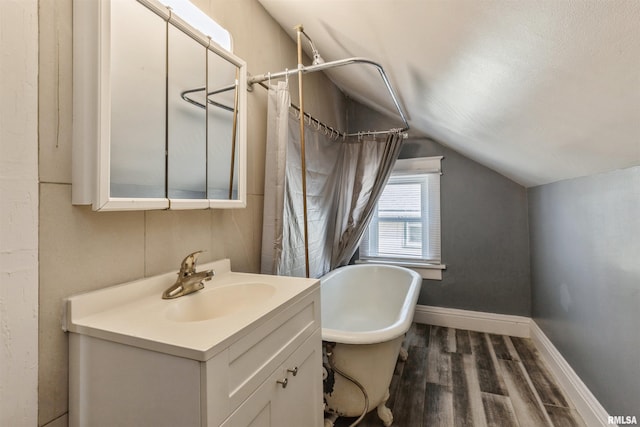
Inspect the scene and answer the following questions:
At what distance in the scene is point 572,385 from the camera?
1.76 metres

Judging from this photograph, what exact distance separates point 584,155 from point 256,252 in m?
1.71

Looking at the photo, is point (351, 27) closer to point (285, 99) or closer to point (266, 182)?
point (285, 99)

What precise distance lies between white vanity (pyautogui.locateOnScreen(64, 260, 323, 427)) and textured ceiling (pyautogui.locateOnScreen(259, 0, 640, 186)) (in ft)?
3.52

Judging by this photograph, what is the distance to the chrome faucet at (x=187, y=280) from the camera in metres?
1.02

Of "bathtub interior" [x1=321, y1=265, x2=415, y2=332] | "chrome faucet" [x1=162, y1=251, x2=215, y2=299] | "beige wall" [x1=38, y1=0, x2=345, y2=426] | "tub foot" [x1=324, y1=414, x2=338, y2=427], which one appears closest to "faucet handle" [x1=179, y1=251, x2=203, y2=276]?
"chrome faucet" [x1=162, y1=251, x2=215, y2=299]

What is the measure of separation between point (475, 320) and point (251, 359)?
273cm

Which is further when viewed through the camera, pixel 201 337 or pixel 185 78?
pixel 185 78

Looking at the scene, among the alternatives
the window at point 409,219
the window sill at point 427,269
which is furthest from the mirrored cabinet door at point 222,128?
the window sill at point 427,269

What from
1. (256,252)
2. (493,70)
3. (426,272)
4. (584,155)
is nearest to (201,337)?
(256,252)

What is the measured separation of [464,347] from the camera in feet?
8.13

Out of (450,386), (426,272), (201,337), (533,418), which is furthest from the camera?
(426,272)

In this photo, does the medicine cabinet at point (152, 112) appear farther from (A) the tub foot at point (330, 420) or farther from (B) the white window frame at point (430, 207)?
(B) the white window frame at point (430, 207)

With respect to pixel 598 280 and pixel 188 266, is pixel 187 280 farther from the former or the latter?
pixel 598 280
